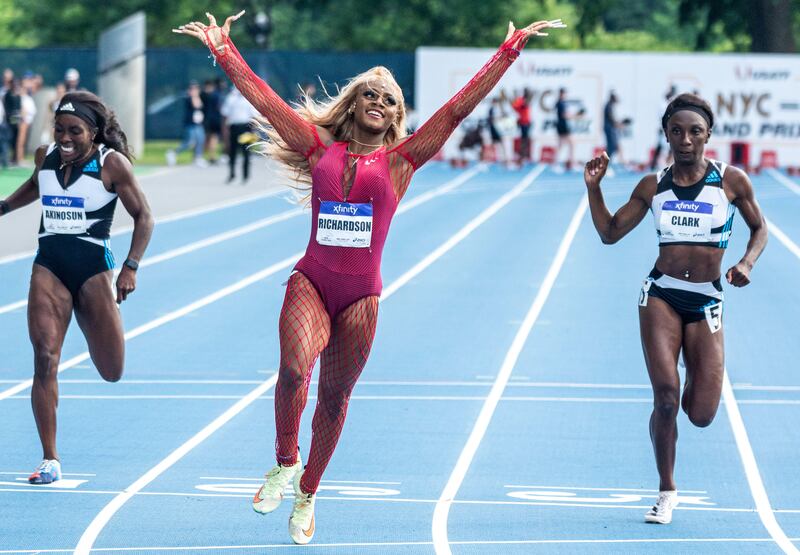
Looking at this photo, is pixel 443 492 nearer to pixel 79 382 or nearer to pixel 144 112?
pixel 79 382

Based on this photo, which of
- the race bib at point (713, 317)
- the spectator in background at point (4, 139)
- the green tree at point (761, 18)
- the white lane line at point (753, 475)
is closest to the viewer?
the white lane line at point (753, 475)

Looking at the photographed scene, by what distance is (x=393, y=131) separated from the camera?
22.1 feet

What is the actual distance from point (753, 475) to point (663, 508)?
1.41 metres

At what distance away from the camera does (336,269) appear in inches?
254

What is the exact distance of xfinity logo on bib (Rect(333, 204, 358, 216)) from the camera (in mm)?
6430

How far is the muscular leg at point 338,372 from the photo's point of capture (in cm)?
653

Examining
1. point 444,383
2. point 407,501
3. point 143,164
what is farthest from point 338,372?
point 143,164

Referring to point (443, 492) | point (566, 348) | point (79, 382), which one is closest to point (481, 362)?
point (566, 348)

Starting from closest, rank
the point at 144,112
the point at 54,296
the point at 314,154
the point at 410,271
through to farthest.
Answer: the point at 314,154, the point at 54,296, the point at 410,271, the point at 144,112

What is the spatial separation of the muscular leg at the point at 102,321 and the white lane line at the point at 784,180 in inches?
982

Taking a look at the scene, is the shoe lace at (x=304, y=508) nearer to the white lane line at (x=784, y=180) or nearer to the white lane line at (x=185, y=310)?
the white lane line at (x=185, y=310)

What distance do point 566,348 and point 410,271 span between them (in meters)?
5.22

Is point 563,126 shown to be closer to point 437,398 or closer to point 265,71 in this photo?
point 265,71

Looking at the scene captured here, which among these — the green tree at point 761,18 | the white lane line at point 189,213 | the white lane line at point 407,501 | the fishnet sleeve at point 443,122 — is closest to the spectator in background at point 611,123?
the white lane line at point 189,213
